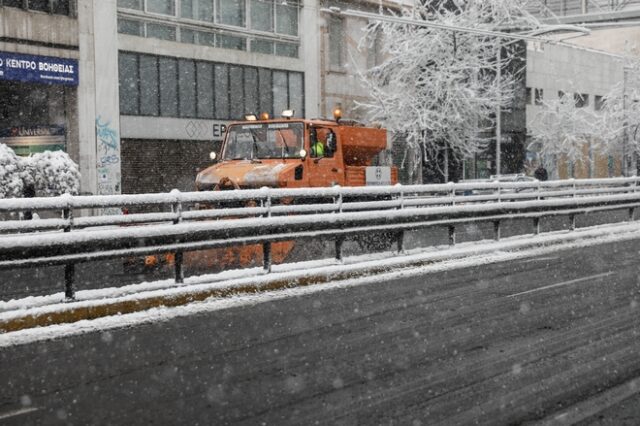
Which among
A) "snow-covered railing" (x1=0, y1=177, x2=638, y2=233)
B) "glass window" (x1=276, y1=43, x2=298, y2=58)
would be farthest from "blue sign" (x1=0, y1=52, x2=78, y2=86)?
"snow-covered railing" (x1=0, y1=177, x2=638, y2=233)

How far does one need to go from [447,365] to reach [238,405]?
1.85 metres

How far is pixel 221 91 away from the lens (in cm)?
3319

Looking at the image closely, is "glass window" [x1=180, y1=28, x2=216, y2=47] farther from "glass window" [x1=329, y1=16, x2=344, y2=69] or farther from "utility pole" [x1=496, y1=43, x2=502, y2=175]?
"utility pole" [x1=496, y1=43, x2=502, y2=175]

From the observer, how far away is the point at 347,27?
129 ft

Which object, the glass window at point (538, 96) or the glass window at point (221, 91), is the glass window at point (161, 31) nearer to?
the glass window at point (221, 91)

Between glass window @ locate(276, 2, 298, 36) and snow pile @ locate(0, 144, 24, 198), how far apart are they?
16.0 metres

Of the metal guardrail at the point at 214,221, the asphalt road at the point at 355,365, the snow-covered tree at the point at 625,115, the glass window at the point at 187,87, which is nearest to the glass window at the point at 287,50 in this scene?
the glass window at the point at 187,87

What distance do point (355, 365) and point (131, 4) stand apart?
25.7 metres

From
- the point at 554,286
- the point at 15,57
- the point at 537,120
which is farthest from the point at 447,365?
the point at 537,120

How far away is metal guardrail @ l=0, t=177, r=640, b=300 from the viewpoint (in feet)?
29.9

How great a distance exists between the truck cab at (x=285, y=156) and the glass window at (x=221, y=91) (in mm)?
17162

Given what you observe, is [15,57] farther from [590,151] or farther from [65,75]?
[590,151]

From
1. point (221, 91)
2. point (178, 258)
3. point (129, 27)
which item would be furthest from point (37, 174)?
point (178, 258)

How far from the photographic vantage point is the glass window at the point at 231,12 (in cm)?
3309
